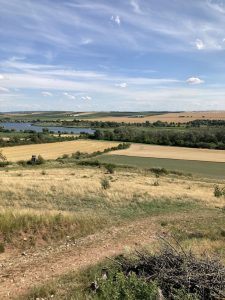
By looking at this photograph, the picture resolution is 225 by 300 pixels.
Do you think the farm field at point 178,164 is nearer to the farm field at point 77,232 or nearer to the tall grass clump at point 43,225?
the farm field at point 77,232

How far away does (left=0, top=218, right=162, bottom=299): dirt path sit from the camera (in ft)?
30.5

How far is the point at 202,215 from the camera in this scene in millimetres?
19094

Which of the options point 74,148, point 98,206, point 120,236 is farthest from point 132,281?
point 74,148

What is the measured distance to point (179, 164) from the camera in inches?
3091

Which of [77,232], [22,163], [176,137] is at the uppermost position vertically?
[77,232]

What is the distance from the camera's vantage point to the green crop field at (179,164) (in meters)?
68.1

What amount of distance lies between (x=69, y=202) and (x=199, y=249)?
38.1 feet

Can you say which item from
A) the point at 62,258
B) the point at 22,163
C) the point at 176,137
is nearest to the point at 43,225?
the point at 62,258

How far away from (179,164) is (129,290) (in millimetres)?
72725

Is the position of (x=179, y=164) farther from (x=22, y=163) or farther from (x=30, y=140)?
(x=30, y=140)

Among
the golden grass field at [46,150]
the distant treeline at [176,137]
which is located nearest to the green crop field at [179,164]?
the golden grass field at [46,150]

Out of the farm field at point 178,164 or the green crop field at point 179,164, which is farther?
the green crop field at point 179,164

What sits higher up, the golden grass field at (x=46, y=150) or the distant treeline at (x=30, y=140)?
the distant treeline at (x=30, y=140)

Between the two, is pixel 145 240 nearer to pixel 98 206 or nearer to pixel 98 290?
pixel 98 290
